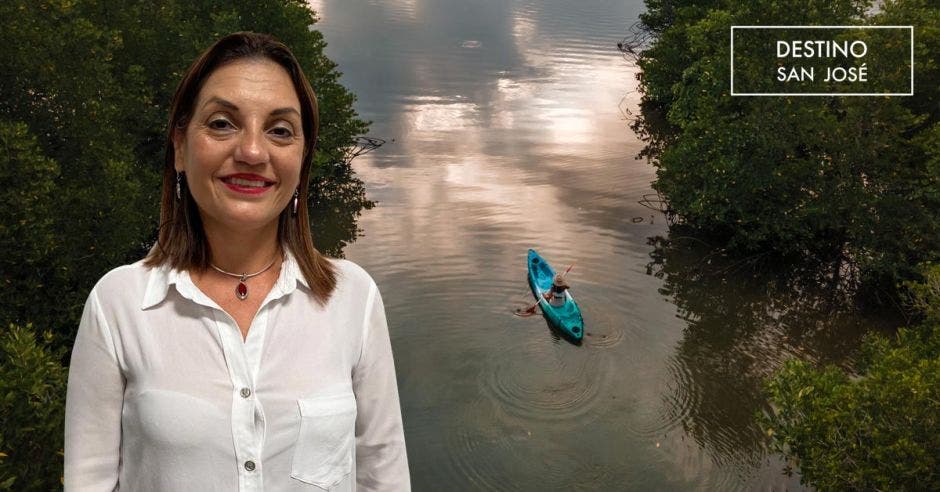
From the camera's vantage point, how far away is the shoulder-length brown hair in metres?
3.09

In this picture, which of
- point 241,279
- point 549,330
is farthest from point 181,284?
point 549,330

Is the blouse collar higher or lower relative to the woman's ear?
lower

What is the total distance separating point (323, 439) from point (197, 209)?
1208 millimetres

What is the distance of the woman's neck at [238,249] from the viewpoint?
324 centimetres

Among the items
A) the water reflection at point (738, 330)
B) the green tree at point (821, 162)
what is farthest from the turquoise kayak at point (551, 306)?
the green tree at point (821, 162)

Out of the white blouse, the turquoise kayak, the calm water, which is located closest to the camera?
the white blouse

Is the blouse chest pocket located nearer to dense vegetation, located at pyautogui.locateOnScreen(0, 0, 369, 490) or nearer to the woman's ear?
the woman's ear

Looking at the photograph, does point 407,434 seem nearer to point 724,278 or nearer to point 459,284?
point 459,284

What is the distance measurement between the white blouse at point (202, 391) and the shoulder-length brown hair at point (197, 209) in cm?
11

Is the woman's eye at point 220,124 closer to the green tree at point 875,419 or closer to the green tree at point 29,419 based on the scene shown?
the green tree at point 29,419

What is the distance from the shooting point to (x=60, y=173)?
18.1 metres

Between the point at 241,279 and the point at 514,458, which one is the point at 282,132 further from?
the point at 514,458

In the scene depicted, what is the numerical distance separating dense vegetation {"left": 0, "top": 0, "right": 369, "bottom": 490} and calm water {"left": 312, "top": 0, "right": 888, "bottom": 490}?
9.86 meters

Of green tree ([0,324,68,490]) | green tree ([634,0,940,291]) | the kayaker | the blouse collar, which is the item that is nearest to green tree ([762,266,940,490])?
the kayaker
